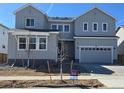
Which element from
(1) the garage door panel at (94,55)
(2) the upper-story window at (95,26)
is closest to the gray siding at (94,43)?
(1) the garage door panel at (94,55)

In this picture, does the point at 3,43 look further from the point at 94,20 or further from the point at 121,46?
the point at 121,46

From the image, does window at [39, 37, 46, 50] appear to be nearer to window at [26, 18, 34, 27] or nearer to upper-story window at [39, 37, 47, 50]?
upper-story window at [39, 37, 47, 50]

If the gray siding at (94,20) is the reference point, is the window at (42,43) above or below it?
below

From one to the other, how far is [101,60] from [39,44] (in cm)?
1018

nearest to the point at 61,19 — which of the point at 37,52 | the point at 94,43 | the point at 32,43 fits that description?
the point at 94,43

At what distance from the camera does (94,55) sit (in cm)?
3431

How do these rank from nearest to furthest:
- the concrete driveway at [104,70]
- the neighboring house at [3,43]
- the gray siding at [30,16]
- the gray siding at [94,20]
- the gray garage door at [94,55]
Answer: the concrete driveway at [104,70], the gray siding at [30,16], the gray garage door at [94,55], the gray siding at [94,20], the neighboring house at [3,43]

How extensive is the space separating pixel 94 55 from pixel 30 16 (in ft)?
31.6

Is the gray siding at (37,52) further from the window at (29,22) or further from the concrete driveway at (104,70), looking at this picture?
the window at (29,22)

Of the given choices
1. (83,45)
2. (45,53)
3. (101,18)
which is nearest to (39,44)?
(45,53)

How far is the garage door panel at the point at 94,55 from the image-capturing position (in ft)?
112

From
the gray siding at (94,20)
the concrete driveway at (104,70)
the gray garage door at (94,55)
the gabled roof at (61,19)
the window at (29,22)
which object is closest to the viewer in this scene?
the concrete driveway at (104,70)

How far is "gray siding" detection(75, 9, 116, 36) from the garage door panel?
7.76ft
